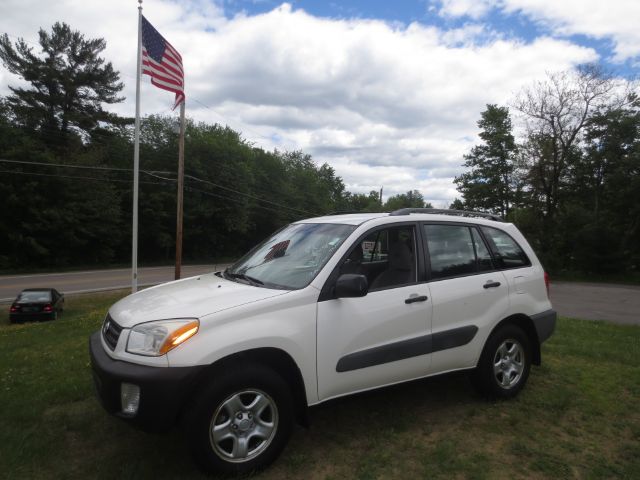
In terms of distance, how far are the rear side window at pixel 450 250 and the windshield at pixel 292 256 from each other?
31.6 inches

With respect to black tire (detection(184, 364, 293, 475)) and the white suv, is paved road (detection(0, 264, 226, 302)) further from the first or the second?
black tire (detection(184, 364, 293, 475))

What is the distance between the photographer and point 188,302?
325cm

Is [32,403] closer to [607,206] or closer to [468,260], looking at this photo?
[468,260]

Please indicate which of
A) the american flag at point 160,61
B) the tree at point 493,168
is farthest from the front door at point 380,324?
the tree at point 493,168

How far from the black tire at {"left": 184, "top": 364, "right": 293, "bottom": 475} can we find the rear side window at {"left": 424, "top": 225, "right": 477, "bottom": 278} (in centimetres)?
176

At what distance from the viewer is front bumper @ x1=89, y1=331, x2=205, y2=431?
275cm

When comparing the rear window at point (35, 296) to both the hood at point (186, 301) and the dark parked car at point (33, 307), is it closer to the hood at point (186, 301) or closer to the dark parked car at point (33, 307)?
the dark parked car at point (33, 307)

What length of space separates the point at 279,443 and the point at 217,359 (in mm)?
758

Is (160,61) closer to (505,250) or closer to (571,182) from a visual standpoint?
(505,250)

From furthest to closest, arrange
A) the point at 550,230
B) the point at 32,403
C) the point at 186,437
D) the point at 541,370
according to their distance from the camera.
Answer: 1. the point at 550,230
2. the point at 541,370
3. the point at 32,403
4. the point at 186,437

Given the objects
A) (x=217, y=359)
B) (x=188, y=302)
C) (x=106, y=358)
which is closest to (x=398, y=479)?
(x=217, y=359)

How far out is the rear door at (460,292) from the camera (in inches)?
155

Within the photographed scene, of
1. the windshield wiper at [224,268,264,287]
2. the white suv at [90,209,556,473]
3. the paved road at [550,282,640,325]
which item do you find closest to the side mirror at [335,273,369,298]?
the white suv at [90,209,556,473]

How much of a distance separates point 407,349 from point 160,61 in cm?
1252
